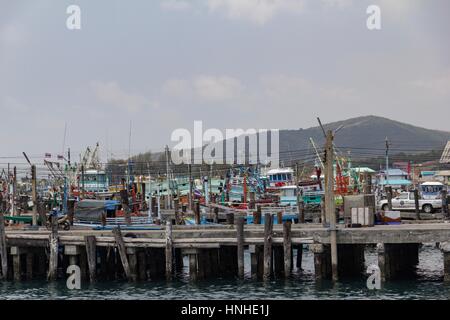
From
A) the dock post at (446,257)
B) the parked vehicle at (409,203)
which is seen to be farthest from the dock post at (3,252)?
the parked vehicle at (409,203)

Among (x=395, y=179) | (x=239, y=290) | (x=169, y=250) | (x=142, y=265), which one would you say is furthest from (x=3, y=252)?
(x=395, y=179)

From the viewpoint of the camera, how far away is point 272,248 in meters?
42.6

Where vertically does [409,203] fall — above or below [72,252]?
above

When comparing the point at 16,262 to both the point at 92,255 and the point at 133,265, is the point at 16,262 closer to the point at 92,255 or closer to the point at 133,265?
the point at 92,255

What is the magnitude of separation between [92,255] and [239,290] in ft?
26.5

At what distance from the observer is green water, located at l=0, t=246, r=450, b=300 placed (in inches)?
1474

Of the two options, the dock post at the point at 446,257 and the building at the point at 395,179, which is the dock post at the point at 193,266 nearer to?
the dock post at the point at 446,257

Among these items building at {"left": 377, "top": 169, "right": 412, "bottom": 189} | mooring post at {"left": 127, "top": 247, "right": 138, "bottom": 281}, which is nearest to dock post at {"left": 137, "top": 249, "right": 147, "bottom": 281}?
mooring post at {"left": 127, "top": 247, "right": 138, "bottom": 281}

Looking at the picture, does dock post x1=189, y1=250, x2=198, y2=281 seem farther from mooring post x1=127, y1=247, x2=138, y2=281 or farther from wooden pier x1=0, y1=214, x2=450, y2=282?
mooring post x1=127, y1=247, x2=138, y2=281

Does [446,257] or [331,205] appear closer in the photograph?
[446,257]

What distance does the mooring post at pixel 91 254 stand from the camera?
1640 inches

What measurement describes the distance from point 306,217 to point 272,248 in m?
26.9

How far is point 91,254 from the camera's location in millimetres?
41781
